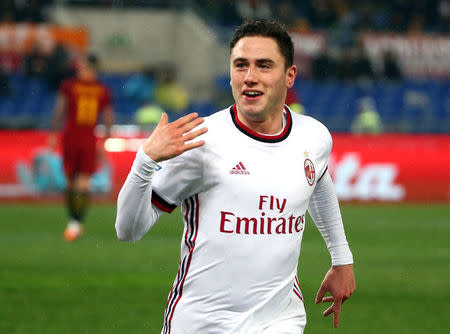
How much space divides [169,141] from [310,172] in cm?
79

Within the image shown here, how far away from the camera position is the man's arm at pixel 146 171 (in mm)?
3605

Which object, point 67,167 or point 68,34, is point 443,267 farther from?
point 68,34

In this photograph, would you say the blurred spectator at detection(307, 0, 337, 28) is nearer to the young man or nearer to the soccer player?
the soccer player

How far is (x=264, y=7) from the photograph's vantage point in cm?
2869

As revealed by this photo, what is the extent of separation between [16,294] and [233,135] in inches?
181

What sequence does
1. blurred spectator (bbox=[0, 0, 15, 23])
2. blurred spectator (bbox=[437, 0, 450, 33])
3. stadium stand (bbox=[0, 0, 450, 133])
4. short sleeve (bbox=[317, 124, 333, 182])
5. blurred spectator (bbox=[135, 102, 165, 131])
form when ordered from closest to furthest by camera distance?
short sleeve (bbox=[317, 124, 333, 182]) < blurred spectator (bbox=[135, 102, 165, 131]) < stadium stand (bbox=[0, 0, 450, 133]) < blurred spectator (bbox=[0, 0, 15, 23]) < blurred spectator (bbox=[437, 0, 450, 33])

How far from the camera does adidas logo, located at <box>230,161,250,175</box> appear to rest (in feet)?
12.8

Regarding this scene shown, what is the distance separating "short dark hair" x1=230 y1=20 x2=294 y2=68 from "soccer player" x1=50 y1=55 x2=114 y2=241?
338 inches

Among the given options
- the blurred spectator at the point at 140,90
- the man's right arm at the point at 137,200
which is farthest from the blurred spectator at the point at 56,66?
the man's right arm at the point at 137,200

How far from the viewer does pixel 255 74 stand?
12.7 ft

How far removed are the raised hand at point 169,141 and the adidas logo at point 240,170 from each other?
260 millimetres

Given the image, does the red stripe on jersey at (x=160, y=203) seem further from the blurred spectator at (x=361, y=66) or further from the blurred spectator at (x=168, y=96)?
the blurred spectator at (x=361, y=66)

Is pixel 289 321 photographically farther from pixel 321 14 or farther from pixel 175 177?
pixel 321 14

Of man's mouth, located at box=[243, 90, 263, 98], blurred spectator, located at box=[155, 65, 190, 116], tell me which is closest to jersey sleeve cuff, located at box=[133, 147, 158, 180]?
man's mouth, located at box=[243, 90, 263, 98]
